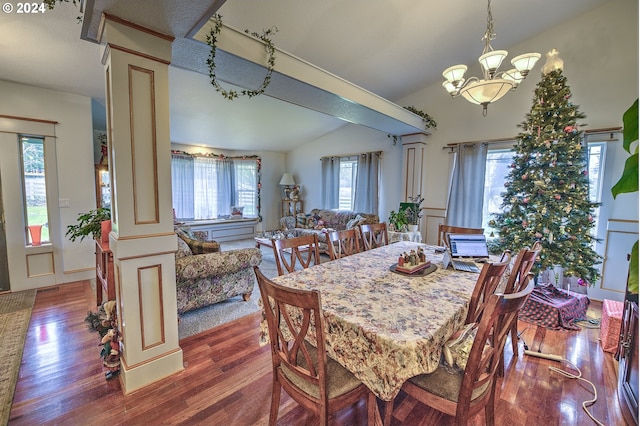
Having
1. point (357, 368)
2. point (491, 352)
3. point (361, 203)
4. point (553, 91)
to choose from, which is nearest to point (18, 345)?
point (357, 368)

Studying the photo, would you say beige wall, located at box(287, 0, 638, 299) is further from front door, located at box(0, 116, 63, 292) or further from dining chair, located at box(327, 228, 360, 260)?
front door, located at box(0, 116, 63, 292)

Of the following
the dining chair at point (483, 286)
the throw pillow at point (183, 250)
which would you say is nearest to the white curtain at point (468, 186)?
the dining chair at point (483, 286)

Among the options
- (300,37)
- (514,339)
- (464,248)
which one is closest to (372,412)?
(464,248)

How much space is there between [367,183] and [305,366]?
4631 mm

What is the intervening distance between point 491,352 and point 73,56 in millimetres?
4125

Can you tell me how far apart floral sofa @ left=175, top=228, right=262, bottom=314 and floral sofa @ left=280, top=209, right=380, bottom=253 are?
205cm

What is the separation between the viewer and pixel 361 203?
5781 mm

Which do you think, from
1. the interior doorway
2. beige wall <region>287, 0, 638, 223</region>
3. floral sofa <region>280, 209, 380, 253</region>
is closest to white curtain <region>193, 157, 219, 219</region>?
floral sofa <region>280, 209, 380, 253</region>

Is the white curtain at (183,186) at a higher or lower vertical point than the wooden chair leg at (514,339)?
higher

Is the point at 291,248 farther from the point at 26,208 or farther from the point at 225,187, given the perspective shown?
the point at 225,187

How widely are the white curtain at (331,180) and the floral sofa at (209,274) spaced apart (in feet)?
11.0

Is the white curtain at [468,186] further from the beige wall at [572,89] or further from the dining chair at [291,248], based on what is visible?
the dining chair at [291,248]

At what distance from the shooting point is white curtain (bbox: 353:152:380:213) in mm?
5492

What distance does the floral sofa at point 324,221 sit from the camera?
5.24 meters
